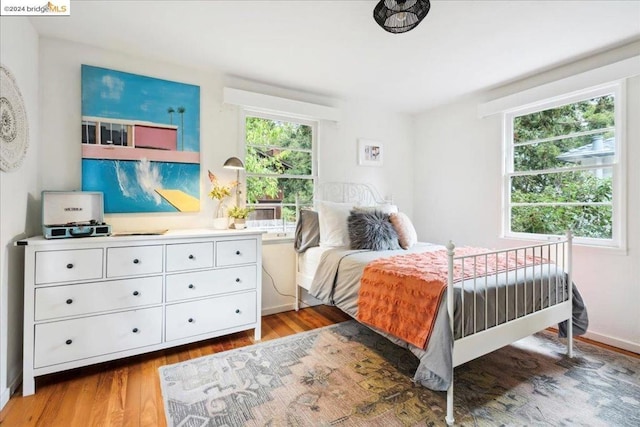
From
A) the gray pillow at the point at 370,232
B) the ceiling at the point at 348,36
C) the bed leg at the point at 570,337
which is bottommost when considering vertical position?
the bed leg at the point at 570,337

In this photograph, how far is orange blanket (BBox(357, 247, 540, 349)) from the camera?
1620mm

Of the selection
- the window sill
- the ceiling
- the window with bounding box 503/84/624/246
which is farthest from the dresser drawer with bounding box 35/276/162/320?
the window with bounding box 503/84/624/246

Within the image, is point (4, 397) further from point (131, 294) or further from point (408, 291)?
point (408, 291)

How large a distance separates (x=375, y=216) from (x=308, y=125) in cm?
134

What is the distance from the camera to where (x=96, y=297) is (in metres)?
1.90

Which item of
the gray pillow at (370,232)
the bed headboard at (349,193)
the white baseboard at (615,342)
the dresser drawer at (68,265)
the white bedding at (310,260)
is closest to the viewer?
the dresser drawer at (68,265)

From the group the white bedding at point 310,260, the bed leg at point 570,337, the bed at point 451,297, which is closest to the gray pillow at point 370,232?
the bed at point 451,297

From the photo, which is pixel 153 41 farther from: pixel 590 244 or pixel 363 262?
pixel 590 244

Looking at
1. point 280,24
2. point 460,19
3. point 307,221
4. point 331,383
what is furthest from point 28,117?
point 460,19

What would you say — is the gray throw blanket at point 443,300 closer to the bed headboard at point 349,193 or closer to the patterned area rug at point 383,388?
the patterned area rug at point 383,388

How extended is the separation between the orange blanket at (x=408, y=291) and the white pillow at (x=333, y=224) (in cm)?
60

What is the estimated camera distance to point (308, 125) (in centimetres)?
334

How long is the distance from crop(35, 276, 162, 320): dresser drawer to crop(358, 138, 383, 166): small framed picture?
2.58 m

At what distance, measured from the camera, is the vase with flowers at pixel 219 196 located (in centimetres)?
265
